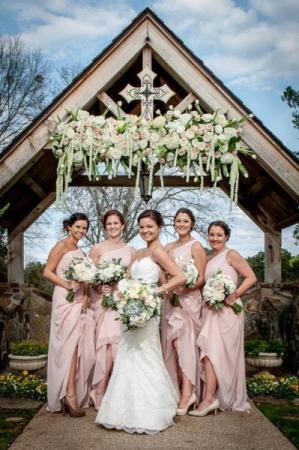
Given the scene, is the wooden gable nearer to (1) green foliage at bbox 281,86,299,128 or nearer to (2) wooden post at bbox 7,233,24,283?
(2) wooden post at bbox 7,233,24,283

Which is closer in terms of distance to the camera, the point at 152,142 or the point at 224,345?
the point at 224,345

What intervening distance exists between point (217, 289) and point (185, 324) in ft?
2.06

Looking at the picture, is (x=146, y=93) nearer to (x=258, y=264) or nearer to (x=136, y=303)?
(x=136, y=303)

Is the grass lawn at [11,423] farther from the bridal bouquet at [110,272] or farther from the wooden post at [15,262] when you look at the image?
the wooden post at [15,262]

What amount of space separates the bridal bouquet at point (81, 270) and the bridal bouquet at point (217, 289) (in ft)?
4.28

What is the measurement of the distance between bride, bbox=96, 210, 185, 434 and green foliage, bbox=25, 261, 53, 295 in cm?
1472

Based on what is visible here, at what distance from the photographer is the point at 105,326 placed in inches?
263

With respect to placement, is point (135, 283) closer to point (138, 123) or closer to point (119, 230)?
point (119, 230)

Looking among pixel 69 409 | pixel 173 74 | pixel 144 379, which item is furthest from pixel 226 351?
pixel 173 74

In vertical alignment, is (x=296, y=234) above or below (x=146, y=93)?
below

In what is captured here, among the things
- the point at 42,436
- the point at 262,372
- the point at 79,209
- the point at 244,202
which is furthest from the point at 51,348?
the point at 79,209

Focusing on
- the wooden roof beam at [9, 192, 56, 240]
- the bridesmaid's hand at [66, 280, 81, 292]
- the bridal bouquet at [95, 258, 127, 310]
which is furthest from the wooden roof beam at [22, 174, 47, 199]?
the bridal bouquet at [95, 258, 127, 310]

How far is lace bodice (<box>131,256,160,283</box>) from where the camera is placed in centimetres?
610

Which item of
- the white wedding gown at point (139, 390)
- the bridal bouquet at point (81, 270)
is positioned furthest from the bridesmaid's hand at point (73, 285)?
the white wedding gown at point (139, 390)
